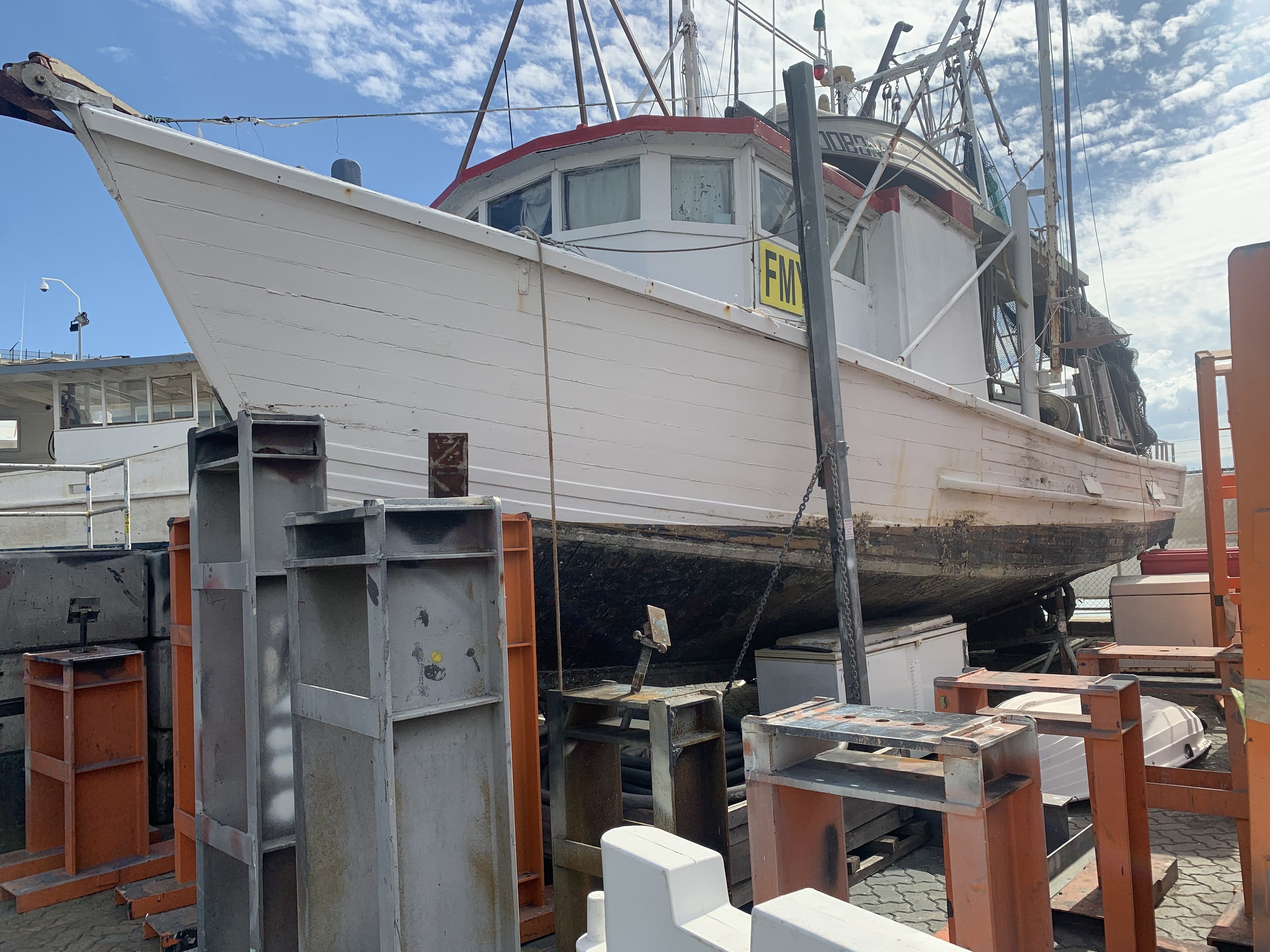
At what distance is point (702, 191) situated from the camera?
5.70 m

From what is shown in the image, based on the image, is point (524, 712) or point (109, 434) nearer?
point (524, 712)

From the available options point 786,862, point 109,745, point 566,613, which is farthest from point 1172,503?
point 109,745

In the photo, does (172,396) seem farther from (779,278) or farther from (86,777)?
(779,278)

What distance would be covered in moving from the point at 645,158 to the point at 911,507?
10.4 feet

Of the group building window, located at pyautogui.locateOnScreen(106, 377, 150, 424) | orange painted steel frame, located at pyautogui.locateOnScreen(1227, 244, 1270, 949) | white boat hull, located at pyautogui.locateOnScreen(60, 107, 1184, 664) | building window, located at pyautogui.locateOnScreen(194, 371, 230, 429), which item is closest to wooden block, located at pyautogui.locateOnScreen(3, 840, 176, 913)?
white boat hull, located at pyautogui.locateOnScreen(60, 107, 1184, 664)

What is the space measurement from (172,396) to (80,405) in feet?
6.64

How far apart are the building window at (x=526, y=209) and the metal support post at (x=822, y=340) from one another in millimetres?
1878

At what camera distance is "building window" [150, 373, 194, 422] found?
52.6ft

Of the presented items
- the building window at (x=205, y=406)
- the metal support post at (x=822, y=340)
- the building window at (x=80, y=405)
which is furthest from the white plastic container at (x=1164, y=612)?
the building window at (x=80, y=405)

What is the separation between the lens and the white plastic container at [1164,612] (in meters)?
7.49

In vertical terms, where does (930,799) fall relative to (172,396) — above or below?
below

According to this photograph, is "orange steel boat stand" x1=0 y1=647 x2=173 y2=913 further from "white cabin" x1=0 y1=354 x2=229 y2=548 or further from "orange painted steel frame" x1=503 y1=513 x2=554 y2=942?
"white cabin" x1=0 y1=354 x2=229 y2=548

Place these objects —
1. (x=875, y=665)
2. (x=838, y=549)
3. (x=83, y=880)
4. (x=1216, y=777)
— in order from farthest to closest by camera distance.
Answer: (x=875, y=665), (x=838, y=549), (x=83, y=880), (x=1216, y=777)

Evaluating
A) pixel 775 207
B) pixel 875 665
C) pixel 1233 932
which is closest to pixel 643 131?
pixel 775 207
